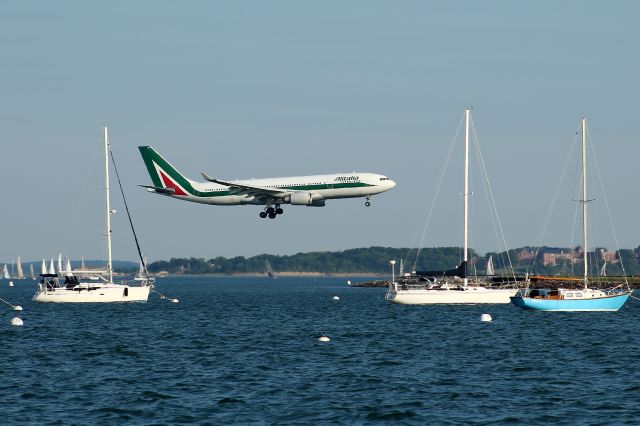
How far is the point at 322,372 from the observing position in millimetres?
50625

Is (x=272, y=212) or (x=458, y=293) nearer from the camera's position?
(x=458, y=293)

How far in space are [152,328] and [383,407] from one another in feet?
133

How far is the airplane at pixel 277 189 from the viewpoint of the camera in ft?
347

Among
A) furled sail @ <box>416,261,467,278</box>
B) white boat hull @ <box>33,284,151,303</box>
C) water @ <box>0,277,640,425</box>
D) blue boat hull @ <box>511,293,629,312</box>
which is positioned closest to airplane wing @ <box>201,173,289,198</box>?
white boat hull @ <box>33,284,151,303</box>

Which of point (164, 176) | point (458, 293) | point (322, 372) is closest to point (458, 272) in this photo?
point (458, 293)

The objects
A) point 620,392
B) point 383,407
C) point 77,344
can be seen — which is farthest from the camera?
point 77,344

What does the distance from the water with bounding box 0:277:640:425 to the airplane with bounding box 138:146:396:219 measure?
75.0 feet

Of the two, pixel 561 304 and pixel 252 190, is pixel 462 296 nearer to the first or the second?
pixel 561 304

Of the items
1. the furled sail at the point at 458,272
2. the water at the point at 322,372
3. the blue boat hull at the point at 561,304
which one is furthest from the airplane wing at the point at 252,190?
the blue boat hull at the point at 561,304

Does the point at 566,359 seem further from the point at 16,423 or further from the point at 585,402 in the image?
the point at 16,423

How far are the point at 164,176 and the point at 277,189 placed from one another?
21225mm

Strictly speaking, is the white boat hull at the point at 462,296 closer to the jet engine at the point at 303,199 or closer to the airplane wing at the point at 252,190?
the jet engine at the point at 303,199

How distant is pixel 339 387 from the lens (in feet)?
150

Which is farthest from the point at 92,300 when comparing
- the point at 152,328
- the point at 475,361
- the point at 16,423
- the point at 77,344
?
the point at 16,423
